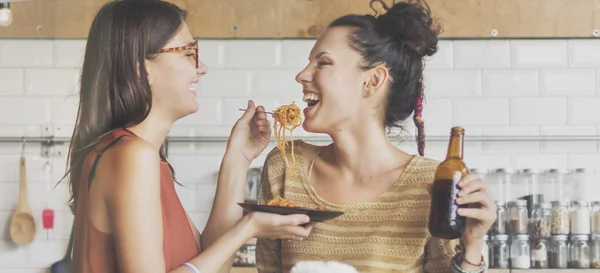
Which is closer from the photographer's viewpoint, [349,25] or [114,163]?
[114,163]

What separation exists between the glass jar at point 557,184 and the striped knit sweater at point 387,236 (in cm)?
279

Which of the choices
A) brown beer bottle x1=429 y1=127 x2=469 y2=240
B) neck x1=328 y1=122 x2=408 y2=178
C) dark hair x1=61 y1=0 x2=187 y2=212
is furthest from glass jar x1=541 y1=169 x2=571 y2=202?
dark hair x1=61 y1=0 x2=187 y2=212

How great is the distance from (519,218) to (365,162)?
243cm

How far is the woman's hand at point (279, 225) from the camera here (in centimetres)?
268

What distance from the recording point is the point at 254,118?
322 cm

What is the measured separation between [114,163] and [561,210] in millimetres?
3240

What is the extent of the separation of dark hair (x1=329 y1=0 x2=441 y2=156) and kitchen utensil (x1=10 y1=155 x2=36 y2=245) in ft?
10.4

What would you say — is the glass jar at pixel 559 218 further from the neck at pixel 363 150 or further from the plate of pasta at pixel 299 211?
the plate of pasta at pixel 299 211

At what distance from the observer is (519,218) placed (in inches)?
204

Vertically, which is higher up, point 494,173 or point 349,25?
point 349,25

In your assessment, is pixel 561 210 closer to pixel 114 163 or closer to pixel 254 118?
pixel 254 118

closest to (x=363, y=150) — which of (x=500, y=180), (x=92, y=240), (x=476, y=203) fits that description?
(x=476, y=203)

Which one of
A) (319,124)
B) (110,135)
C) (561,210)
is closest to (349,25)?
(319,124)

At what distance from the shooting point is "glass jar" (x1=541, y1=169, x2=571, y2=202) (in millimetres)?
5484
